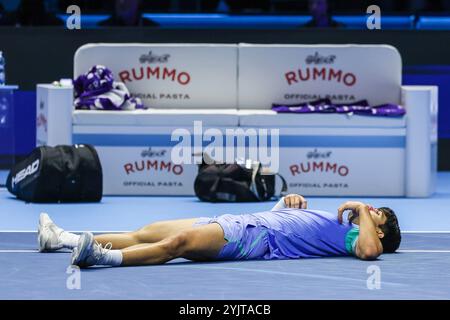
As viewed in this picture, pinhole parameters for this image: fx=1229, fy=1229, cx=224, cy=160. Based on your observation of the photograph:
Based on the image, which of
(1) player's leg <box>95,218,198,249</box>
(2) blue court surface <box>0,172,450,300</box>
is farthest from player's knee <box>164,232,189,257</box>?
(1) player's leg <box>95,218,198,249</box>

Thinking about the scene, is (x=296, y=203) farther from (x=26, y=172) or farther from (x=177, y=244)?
(x=26, y=172)

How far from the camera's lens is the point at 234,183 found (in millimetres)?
10414

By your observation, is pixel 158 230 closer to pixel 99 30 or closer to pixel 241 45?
pixel 241 45

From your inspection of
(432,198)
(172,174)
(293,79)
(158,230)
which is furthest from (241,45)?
(158,230)

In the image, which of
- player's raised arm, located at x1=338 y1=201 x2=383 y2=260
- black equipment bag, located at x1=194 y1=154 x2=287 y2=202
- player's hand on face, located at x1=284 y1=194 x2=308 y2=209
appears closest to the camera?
player's raised arm, located at x1=338 y1=201 x2=383 y2=260

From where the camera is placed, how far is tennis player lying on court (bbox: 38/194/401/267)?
22.9 ft

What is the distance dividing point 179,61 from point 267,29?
4.60 ft

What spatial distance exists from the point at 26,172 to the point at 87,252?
366 centimetres

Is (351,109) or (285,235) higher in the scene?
(351,109)

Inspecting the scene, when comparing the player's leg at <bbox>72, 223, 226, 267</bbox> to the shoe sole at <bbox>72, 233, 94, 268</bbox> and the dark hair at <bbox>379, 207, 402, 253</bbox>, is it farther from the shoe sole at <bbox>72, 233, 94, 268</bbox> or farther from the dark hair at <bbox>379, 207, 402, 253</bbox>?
the dark hair at <bbox>379, 207, 402, 253</bbox>

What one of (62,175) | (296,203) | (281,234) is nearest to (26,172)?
(62,175)

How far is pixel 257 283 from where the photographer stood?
6617mm

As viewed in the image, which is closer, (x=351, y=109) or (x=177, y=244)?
(x=177, y=244)

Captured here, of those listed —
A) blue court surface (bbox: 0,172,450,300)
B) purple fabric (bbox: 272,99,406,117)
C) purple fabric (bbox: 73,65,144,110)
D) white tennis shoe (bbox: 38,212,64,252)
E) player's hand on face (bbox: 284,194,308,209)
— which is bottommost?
blue court surface (bbox: 0,172,450,300)
